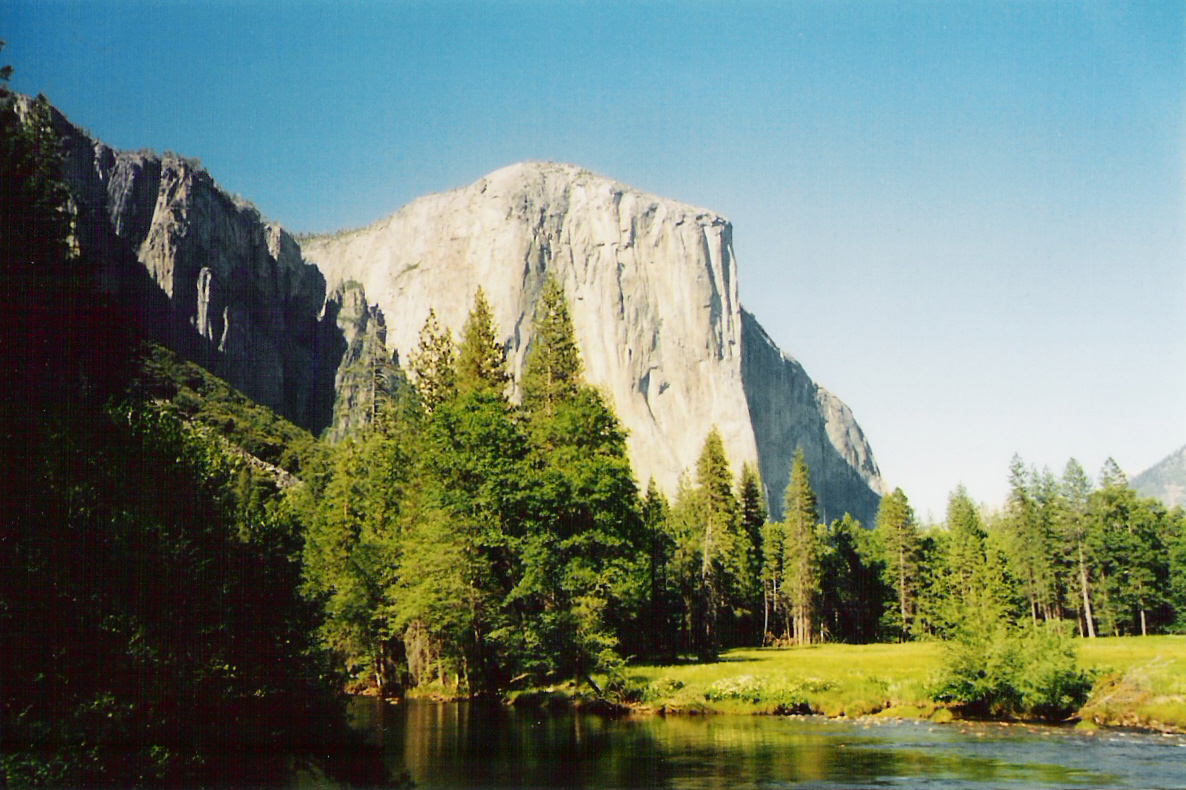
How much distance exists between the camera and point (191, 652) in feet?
56.3

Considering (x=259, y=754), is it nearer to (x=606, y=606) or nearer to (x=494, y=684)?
(x=606, y=606)

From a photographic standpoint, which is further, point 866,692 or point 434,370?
point 434,370

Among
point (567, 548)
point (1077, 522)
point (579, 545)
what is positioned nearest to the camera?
point (579, 545)

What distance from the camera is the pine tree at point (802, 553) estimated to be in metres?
86.5

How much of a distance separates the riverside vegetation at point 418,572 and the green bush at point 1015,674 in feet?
0.31

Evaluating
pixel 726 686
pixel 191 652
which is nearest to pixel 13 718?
pixel 191 652

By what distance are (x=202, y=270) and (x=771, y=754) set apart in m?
156

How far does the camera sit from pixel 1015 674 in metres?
28.8

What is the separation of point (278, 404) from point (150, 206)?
134 feet

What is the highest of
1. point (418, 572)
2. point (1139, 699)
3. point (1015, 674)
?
point (418, 572)

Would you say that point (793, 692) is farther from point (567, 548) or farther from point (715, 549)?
point (715, 549)

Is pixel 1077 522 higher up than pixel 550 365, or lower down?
lower down

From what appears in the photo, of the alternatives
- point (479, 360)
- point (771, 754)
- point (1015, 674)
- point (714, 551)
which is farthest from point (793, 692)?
point (714, 551)

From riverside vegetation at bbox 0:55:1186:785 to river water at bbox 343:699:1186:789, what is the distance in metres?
2.73
